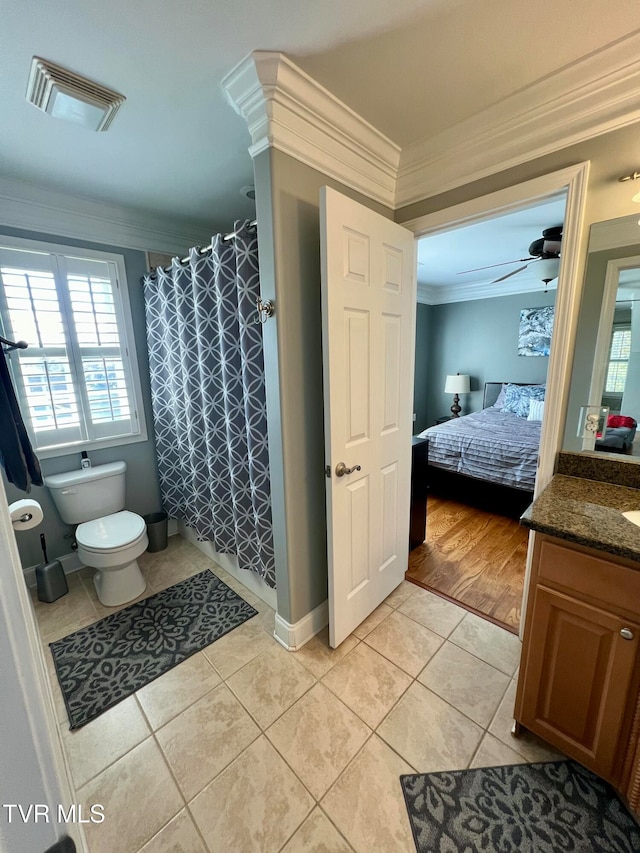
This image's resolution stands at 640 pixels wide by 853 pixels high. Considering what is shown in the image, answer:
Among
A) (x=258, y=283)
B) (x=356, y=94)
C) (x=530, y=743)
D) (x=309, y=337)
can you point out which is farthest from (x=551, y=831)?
(x=356, y=94)

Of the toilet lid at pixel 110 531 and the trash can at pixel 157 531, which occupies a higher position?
the toilet lid at pixel 110 531

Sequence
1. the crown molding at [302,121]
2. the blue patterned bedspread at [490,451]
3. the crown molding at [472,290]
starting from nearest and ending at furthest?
the crown molding at [302,121]
the blue patterned bedspread at [490,451]
the crown molding at [472,290]

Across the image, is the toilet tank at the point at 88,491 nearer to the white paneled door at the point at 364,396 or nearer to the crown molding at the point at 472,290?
the white paneled door at the point at 364,396

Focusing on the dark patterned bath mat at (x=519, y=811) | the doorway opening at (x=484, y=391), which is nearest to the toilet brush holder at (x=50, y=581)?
the dark patterned bath mat at (x=519, y=811)

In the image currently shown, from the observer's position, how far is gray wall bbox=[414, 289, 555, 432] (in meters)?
4.68

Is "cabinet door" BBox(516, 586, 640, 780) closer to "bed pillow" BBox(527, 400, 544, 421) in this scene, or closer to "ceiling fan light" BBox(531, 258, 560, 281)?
"ceiling fan light" BBox(531, 258, 560, 281)

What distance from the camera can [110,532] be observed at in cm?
207

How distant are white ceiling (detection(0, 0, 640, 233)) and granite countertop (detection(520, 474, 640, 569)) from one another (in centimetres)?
151

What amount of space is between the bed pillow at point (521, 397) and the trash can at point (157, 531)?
13.8 ft

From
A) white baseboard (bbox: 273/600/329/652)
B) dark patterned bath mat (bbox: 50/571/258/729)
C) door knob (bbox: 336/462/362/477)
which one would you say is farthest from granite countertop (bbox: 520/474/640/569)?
dark patterned bath mat (bbox: 50/571/258/729)

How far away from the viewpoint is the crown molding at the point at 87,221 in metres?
1.95

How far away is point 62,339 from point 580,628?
2.96 meters

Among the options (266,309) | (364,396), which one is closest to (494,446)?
(364,396)

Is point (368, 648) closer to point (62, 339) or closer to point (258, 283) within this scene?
point (258, 283)
